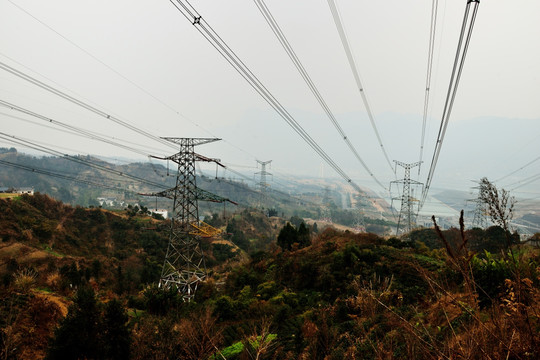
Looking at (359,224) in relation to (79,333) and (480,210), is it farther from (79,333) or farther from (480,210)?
(480,210)

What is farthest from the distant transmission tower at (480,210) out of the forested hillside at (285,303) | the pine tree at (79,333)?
the pine tree at (79,333)

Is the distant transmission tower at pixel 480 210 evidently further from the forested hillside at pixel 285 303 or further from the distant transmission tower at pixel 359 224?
the distant transmission tower at pixel 359 224

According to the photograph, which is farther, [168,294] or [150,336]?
[168,294]

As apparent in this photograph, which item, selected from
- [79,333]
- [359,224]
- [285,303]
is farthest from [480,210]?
[359,224]

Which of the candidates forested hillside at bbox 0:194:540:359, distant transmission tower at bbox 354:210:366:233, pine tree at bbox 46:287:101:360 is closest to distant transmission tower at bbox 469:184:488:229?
forested hillside at bbox 0:194:540:359

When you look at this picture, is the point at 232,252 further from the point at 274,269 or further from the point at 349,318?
the point at 349,318

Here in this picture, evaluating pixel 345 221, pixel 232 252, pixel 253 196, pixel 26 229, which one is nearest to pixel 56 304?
pixel 26 229

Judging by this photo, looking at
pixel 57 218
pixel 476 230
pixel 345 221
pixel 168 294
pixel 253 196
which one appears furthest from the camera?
pixel 253 196

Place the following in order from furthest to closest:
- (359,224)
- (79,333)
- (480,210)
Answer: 1. (359,224)
2. (79,333)
3. (480,210)

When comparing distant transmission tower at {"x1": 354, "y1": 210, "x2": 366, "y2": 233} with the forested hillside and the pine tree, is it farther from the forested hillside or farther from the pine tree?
the pine tree
